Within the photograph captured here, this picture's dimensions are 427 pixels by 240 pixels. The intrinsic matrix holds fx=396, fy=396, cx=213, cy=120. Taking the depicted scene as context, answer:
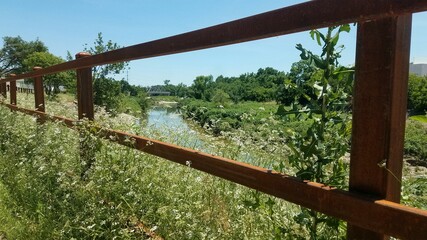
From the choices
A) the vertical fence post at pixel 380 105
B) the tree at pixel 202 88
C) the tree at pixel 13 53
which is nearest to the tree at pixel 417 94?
the vertical fence post at pixel 380 105

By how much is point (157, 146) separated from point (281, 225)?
0.93 meters

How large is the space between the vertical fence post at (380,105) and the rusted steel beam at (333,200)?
2.2 inches

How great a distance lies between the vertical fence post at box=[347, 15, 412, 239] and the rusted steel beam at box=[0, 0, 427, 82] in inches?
2.1

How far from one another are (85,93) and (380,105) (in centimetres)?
287

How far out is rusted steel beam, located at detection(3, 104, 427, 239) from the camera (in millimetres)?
967

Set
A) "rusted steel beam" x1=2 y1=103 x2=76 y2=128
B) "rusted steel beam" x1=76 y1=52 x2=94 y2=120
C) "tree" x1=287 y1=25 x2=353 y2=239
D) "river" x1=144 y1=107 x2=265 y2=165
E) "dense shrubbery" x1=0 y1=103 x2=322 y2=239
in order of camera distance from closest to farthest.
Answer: "tree" x1=287 y1=25 x2=353 y2=239 < "dense shrubbery" x1=0 y1=103 x2=322 y2=239 < "river" x1=144 y1=107 x2=265 y2=165 < "rusted steel beam" x1=76 y1=52 x2=94 y2=120 < "rusted steel beam" x1=2 y1=103 x2=76 y2=128

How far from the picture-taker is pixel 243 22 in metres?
1.52

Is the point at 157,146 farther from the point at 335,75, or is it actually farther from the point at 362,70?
the point at 362,70

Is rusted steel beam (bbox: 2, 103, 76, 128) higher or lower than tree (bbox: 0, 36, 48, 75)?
Answer: lower

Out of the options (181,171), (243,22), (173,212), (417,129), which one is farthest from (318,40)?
(181,171)

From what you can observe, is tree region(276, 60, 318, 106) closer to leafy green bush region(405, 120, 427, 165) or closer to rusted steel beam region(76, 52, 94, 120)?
leafy green bush region(405, 120, 427, 165)

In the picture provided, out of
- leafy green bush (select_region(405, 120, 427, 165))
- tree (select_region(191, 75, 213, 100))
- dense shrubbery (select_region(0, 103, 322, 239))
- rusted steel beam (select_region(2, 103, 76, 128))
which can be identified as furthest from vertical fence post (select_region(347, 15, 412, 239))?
tree (select_region(191, 75, 213, 100))

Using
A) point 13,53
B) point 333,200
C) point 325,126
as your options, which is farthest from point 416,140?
point 13,53

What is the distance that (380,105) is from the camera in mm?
1061
